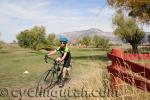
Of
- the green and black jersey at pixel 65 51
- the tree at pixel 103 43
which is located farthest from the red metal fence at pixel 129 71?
the tree at pixel 103 43

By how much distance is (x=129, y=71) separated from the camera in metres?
7.71

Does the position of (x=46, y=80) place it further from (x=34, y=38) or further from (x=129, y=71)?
(x=34, y=38)

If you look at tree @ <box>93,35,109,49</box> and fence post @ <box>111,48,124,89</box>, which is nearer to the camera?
fence post @ <box>111,48,124,89</box>

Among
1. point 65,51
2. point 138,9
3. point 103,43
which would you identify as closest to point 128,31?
point 138,9

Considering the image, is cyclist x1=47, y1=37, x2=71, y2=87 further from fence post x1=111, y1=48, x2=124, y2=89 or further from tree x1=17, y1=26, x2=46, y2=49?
tree x1=17, y1=26, x2=46, y2=49

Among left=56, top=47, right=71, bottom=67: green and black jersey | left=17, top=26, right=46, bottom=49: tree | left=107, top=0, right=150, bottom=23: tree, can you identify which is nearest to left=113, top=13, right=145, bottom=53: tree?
left=17, top=26, right=46, bottom=49: tree

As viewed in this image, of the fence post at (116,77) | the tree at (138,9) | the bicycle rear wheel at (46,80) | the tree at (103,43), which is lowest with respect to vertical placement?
the tree at (103,43)

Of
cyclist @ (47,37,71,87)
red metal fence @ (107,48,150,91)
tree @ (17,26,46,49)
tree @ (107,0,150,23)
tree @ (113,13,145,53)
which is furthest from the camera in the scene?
tree @ (17,26,46,49)

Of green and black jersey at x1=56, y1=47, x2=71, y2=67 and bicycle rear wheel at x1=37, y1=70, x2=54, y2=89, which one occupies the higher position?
green and black jersey at x1=56, y1=47, x2=71, y2=67

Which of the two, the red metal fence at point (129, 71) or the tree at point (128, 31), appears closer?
the red metal fence at point (129, 71)

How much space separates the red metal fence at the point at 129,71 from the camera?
21.1 feet

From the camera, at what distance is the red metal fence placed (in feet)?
21.1

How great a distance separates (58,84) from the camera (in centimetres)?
1469

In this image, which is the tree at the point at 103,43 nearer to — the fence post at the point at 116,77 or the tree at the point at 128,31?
the tree at the point at 128,31
